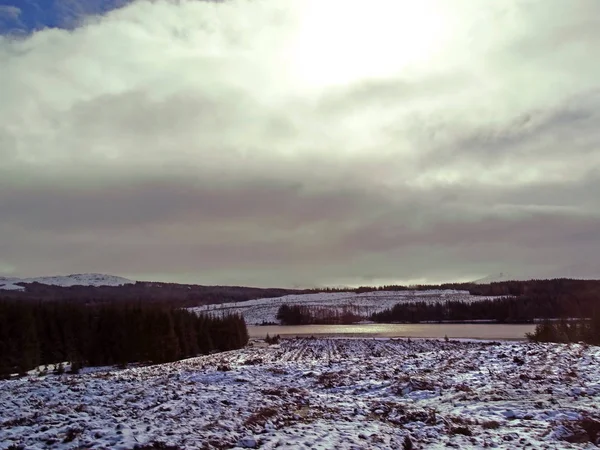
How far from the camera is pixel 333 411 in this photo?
19.5 meters

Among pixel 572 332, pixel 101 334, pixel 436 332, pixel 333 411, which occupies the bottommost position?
pixel 436 332

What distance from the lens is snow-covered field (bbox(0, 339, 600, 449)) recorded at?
1427 cm

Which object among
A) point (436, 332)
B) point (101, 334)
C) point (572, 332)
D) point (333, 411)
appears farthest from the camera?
point (436, 332)

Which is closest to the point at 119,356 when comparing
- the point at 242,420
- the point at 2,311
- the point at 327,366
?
the point at 2,311

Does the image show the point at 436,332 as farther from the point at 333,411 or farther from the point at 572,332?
the point at 333,411

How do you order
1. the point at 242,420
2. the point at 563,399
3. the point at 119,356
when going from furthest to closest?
the point at 119,356 → the point at 563,399 → the point at 242,420

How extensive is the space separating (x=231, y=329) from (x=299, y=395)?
260 feet

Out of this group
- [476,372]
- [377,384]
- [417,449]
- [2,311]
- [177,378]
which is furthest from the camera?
[2,311]

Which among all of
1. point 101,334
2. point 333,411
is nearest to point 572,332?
point 333,411

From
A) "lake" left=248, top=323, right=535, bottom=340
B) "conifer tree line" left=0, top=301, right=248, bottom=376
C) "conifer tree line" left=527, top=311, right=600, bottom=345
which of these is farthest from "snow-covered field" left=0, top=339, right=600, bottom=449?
"lake" left=248, top=323, right=535, bottom=340

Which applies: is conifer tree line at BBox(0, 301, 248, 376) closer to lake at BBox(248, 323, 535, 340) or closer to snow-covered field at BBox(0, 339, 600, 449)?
snow-covered field at BBox(0, 339, 600, 449)

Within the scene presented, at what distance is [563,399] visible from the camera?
21.2 meters

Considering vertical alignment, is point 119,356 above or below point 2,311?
below

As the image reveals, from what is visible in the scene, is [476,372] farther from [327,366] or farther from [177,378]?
[177,378]
